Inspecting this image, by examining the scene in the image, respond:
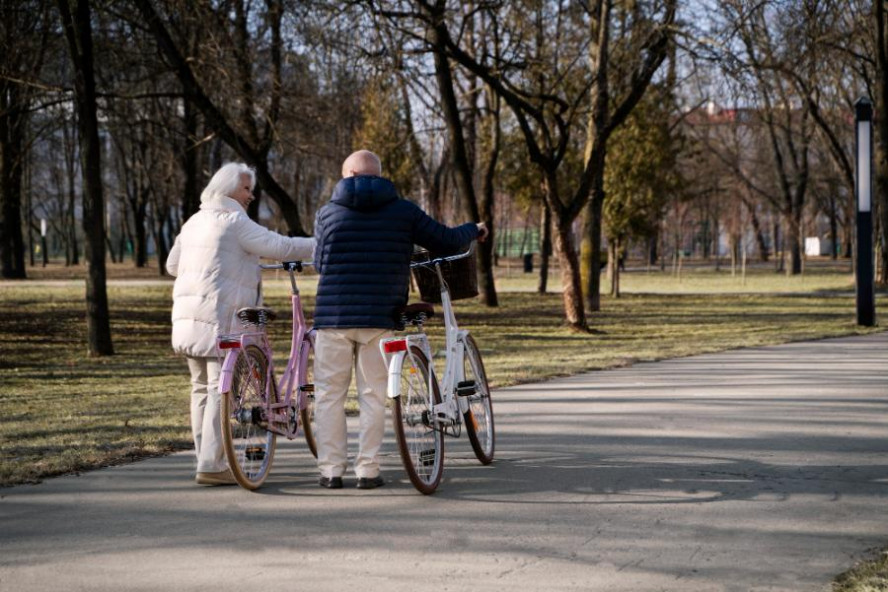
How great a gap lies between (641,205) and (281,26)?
1382cm

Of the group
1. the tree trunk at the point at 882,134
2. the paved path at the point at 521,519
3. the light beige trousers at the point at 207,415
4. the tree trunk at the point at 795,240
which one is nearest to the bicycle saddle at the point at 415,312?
the paved path at the point at 521,519

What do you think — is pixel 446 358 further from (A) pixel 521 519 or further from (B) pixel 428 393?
(A) pixel 521 519

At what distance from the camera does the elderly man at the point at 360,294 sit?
692 cm

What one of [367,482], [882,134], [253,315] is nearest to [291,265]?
[253,315]

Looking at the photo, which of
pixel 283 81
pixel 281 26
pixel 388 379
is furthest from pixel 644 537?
pixel 281 26

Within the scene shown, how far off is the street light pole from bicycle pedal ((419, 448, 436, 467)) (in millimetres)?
14146

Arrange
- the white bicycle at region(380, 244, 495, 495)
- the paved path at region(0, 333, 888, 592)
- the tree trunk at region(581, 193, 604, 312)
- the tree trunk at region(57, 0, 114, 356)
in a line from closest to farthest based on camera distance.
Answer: the paved path at region(0, 333, 888, 592) < the white bicycle at region(380, 244, 495, 495) < the tree trunk at region(57, 0, 114, 356) < the tree trunk at region(581, 193, 604, 312)

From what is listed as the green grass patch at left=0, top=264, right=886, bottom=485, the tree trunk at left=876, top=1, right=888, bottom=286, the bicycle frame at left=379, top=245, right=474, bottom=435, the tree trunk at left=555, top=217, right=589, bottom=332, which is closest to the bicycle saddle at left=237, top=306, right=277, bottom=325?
the bicycle frame at left=379, top=245, right=474, bottom=435

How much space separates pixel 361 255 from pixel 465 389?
3.34 ft

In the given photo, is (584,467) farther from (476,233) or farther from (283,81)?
(283,81)

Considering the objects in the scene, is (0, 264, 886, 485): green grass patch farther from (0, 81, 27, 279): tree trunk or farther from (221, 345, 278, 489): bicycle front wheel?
(0, 81, 27, 279): tree trunk

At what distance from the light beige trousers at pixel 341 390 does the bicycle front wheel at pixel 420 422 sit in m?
0.21

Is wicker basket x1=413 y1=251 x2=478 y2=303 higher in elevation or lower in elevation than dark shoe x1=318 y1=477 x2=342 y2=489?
higher

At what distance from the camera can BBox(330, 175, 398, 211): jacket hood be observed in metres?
6.89
